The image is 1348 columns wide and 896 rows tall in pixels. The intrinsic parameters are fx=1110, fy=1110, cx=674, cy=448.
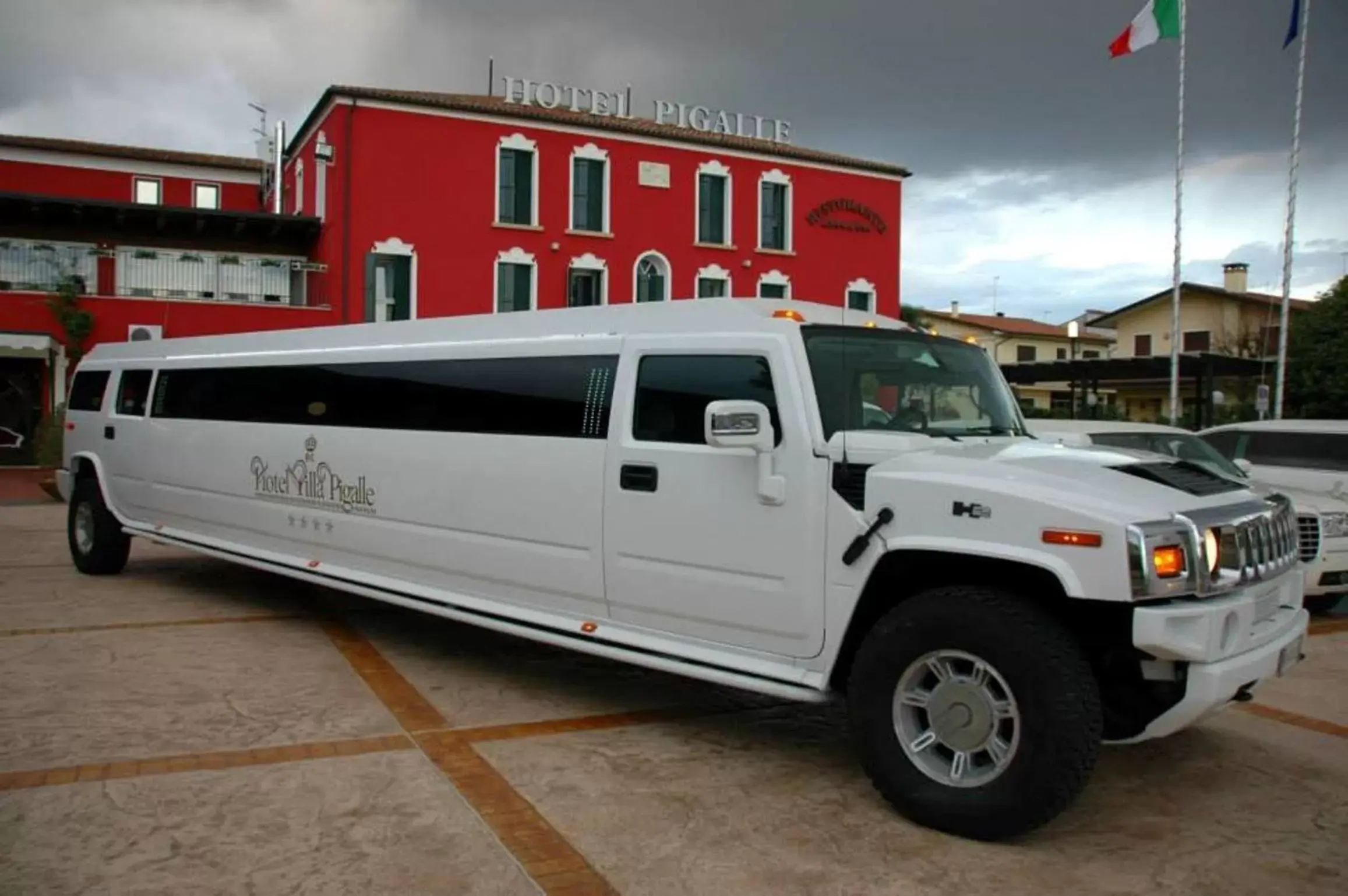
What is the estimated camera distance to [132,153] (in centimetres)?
3553

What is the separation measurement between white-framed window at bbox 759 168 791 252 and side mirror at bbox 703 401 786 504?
94.3 ft

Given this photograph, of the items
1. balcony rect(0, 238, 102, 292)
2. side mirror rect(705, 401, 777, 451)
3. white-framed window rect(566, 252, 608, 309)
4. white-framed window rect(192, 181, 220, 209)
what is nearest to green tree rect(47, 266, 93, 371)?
balcony rect(0, 238, 102, 292)

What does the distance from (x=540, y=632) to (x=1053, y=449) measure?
2600 mm

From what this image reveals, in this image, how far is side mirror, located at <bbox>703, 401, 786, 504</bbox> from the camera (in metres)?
4.40

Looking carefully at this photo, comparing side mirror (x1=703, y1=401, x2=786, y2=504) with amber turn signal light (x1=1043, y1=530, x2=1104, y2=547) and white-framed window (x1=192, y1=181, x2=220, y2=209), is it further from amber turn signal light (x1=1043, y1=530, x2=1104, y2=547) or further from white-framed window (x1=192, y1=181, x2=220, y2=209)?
white-framed window (x1=192, y1=181, x2=220, y2=209)

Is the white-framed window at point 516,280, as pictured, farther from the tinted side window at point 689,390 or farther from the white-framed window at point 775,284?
the tinted side window at point 689,390

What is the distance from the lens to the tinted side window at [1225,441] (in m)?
11.2

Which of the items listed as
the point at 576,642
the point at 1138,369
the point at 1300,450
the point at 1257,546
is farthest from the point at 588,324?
the point at 1138,369

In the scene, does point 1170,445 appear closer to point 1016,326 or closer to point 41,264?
point 41,264

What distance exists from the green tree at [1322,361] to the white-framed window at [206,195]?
3398 cm

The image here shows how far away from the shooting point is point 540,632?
556cm

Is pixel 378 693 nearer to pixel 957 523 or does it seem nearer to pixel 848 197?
pixel 957 523

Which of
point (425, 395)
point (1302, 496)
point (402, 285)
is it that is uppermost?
point (402, 285)

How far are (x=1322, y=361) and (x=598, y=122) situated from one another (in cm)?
2132
